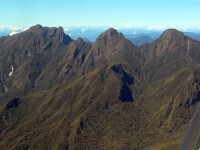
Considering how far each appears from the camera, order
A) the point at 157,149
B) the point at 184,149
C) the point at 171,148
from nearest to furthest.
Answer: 1. the point at 184,149
2. the point at 171,148
3. the point at 157,149

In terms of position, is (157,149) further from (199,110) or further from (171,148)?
(199,110)

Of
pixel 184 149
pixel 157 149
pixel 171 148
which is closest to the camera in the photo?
pixel 184 149

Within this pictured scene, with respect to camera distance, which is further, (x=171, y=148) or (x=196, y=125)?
Answer: (x=171, y=148)

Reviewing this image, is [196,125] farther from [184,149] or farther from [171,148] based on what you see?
[171,148]

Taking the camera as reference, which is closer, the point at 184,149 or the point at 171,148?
the point at 184,149

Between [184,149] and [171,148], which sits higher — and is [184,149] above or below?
above

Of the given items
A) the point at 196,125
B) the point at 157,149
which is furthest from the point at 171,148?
the point at 196,125

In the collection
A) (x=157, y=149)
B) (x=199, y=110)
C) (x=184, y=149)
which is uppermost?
(x=199, y=110)

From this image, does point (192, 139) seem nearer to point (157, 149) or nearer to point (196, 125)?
point (196, 125)

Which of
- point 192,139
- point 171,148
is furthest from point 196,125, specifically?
point 171,148
